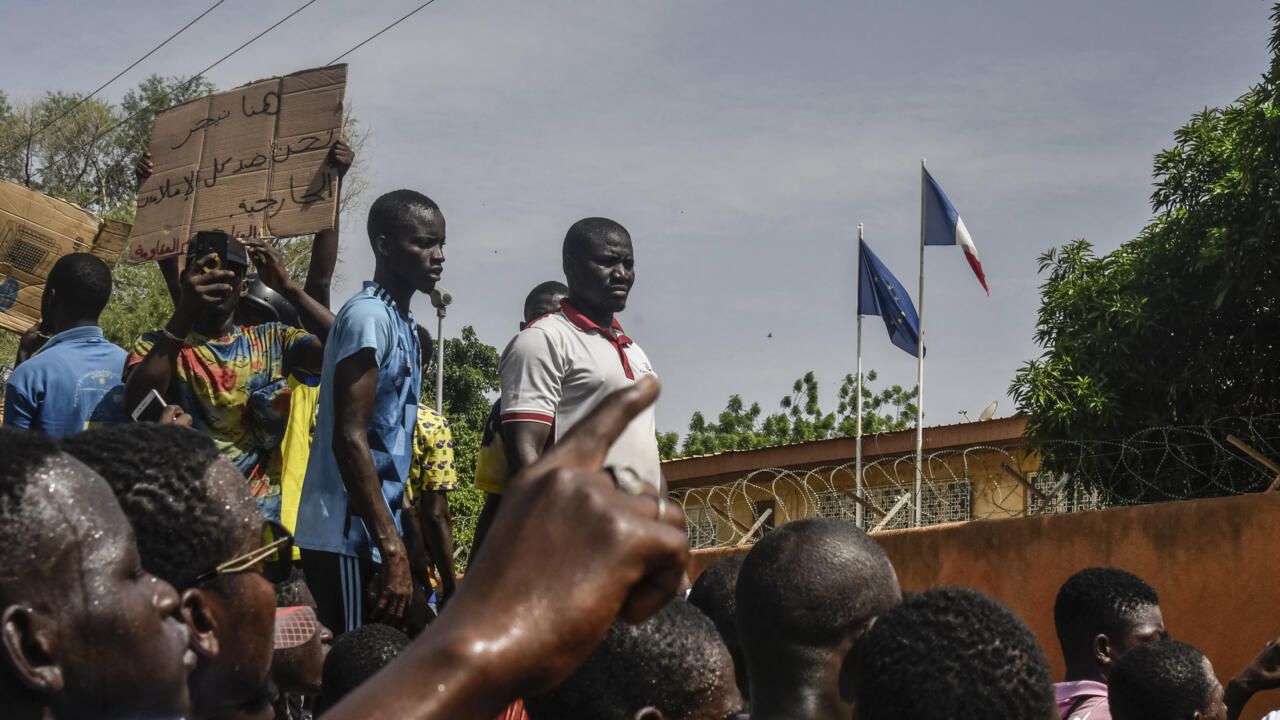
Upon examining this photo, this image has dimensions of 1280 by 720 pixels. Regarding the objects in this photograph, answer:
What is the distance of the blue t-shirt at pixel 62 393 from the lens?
4.85m

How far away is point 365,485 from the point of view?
443 cm

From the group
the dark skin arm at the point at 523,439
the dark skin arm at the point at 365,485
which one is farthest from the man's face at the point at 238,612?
the dark skin arm at the point at 523,439

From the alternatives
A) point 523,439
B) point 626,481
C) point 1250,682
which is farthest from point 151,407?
point 1250,682

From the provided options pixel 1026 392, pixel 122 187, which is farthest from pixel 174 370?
pixel 122 187

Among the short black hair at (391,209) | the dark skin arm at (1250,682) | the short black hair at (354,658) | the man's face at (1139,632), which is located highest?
the short black hair at (391,209)

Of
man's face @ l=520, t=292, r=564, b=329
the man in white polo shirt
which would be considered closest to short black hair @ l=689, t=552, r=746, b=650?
the man in white polo shirt

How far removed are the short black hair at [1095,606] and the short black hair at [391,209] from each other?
2487 mm

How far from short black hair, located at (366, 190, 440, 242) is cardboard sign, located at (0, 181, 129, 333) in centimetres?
211

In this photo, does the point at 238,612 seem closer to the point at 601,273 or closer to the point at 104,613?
the point at 104,613

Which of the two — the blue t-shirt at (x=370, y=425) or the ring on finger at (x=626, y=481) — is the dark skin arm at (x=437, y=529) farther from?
the ring on finger at (x=626, y=481)

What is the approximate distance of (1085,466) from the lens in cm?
1188

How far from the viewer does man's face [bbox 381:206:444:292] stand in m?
4.86

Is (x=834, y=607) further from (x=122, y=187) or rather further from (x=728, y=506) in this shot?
(x=122, y=187)

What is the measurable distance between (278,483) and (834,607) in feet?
8.64
